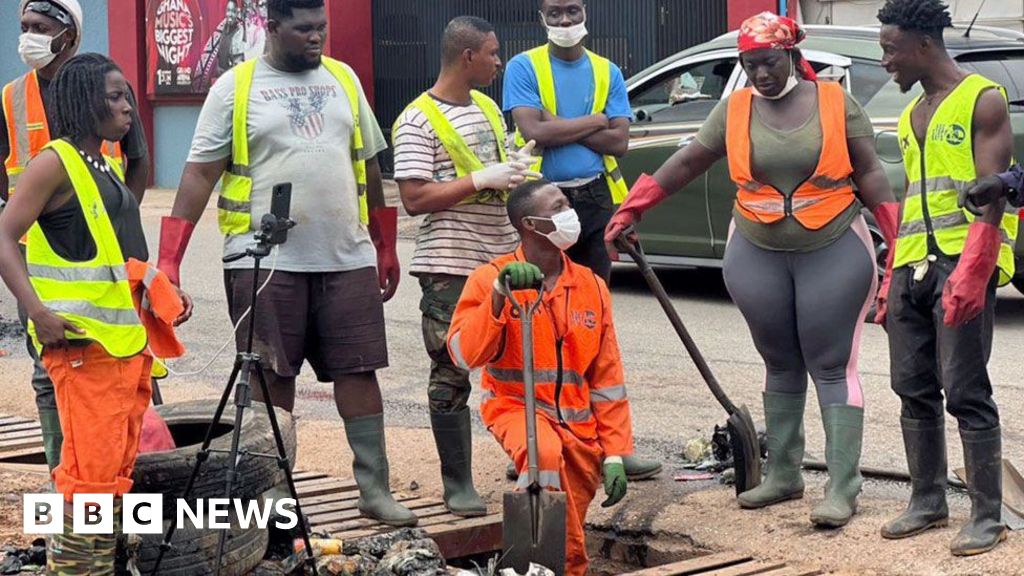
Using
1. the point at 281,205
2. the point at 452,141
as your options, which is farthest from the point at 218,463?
the point at 452,141

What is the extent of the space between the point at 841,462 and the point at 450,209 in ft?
5.72

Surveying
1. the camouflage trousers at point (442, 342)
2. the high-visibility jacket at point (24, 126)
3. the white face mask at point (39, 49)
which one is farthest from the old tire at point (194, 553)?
the white face mask at point (39, 49)

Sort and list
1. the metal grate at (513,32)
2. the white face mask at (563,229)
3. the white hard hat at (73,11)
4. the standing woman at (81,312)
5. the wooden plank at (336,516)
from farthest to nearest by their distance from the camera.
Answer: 1. the metal grate at (513,32)
2. the white hard hat at (73,11)
3. the wooden plank at (336,516)
4. the white face mask at (563,229)
5. the standing woman at (81,312)

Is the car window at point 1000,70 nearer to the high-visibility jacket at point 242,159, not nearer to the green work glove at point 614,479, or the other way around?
the high-visibility jacket at point 242,159

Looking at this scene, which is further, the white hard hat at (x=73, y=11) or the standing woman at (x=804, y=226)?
the white hard hat at (x=73, y=11)

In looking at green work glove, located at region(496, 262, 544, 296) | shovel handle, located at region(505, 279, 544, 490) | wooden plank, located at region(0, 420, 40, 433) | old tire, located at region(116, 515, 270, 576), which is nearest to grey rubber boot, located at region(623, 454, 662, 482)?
shovel handle, located at region(505, 279, 544, 490)

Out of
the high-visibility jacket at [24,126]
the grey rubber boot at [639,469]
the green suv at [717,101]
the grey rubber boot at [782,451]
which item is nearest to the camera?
the grey rubber boot at [782,451]

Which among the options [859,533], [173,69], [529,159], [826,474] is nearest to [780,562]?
[859,533]

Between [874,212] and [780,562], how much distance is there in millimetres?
1344

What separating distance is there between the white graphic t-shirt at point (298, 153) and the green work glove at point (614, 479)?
48.5 inches

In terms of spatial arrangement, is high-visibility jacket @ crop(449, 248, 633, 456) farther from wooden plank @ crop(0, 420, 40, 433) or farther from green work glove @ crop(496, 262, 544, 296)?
wooden plank @ crop(0, 420, 40, 433)

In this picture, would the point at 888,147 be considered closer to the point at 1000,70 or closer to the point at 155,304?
the point at 1000,70

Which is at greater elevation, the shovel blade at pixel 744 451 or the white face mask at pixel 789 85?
the white face mask at pixel 789 85

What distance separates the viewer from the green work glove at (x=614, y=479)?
594cm
